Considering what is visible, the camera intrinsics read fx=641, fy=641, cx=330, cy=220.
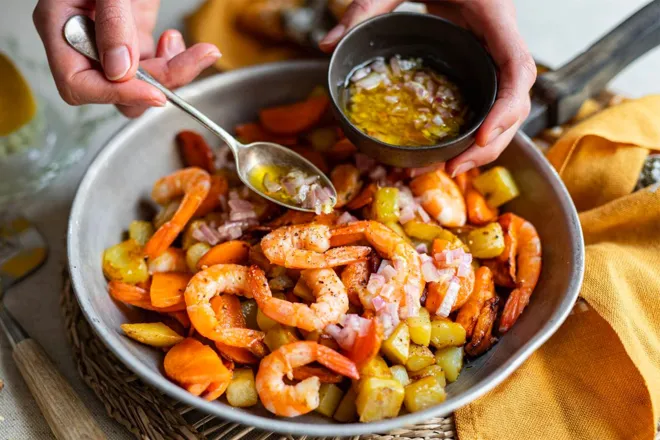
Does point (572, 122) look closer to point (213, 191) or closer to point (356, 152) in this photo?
point (356, 152)

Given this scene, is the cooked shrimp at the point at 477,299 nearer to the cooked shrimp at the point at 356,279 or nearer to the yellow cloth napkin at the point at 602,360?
the yellow cloth napkin at the point at 602,360

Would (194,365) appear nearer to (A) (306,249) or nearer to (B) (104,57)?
(A) (306,249)

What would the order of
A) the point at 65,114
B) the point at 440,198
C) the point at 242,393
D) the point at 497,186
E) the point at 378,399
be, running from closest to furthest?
the point at 378,399 < the point at 242,393 < the point at 440,198 < the point at 497,186 < the point at 65,114

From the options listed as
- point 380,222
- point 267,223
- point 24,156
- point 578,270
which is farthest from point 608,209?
point 24,156

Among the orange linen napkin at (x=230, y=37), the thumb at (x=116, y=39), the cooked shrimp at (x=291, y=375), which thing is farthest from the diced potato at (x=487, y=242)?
the orange linen napkin at (x=230, y=37)

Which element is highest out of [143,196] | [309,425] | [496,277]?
[143,196]

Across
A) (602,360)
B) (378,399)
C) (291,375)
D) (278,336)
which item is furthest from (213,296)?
(602,360)

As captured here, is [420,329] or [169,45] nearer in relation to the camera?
[420,329]
